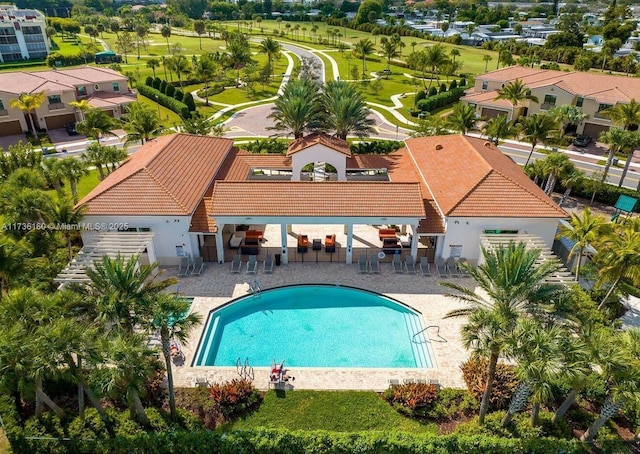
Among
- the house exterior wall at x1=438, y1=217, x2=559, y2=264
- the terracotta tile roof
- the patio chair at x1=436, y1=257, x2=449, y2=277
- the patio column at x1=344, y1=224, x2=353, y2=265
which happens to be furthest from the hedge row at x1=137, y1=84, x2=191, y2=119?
the house exterior wall at x1=438, y1=217, x2=559, y2=264

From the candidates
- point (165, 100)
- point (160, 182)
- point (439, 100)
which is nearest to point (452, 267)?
point (160, 182)

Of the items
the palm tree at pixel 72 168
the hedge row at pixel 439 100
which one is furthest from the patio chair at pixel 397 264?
the hedge row at pixel 439 100

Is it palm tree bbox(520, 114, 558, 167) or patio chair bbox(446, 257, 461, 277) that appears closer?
patio chair bbox(446, 257, 461, 277)

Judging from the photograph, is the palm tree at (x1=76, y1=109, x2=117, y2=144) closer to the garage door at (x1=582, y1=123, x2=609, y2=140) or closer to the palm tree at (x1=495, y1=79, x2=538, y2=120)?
the palm tree at (x1=495, y1=79, x2=538, y2=120)

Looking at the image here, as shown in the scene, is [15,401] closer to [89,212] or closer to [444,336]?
[89,212]

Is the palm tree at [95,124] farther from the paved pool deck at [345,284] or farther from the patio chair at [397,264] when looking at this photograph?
the patio chair at [397,264]

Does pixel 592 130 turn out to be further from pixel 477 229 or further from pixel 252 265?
pixel 252 265
